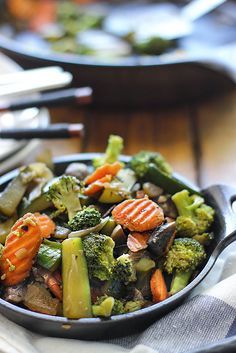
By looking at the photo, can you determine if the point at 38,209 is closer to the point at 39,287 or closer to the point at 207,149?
the point at 39,287

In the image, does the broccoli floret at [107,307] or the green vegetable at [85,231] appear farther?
the green vegetable at [85,231]

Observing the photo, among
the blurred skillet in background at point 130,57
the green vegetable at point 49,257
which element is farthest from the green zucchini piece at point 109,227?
the blurred skillet in background at point 130,57

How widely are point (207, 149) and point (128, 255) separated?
0.84 metres

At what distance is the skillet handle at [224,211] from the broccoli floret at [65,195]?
1.01 feet

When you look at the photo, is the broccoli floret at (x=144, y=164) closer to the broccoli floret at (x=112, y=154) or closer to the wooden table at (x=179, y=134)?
the broccoli floret at (x=112, y=154)

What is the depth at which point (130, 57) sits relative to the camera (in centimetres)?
221

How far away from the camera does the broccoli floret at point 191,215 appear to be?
50.8 inches

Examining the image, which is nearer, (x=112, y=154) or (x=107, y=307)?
(x=107, y=307)

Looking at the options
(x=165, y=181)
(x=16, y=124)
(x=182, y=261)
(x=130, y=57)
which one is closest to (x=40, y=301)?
(x=182, y=261)

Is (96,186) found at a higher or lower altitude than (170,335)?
higher

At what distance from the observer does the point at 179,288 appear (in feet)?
3.86

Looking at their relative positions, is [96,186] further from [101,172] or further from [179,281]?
[179,281]

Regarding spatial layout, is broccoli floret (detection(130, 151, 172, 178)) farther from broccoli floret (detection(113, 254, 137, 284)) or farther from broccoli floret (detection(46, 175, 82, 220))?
broccoli floret (detection(113, 254, 137, 284))

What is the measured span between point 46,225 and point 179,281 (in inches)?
11.6
